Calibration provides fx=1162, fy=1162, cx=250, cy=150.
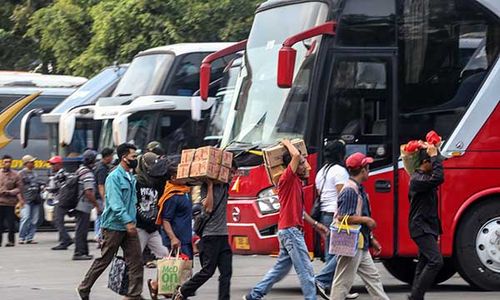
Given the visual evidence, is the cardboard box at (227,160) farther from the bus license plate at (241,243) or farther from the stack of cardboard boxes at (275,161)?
the bus license plate at (241,243)

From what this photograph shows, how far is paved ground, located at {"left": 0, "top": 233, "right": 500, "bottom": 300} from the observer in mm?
14289

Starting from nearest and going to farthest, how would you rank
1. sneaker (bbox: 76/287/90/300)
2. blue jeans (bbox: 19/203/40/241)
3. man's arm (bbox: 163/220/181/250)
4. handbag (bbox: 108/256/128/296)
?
1. sneaker (bbox: 76/287/90/300)
2. handbag (bbox: 108/256/128/296)
3. man's arm (bbox: 163/220/181/250)
4. blue jeans (bbox: 19/203/40/241)

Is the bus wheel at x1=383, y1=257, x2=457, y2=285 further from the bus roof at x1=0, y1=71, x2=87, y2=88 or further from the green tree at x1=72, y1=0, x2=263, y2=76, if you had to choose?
the bus roof at x1=0, y1=71, x2=87, y2=88

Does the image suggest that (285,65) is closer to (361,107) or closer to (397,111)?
(361,107)

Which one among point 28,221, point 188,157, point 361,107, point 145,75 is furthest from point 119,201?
point 145,75

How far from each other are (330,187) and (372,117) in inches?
46.0

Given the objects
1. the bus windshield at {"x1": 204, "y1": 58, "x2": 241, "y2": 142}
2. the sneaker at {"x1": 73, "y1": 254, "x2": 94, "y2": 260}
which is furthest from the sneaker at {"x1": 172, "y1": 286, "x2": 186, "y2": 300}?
the bus windshield at {"x1": 204, "y1": 58, "x2": 241, "y2": 142}

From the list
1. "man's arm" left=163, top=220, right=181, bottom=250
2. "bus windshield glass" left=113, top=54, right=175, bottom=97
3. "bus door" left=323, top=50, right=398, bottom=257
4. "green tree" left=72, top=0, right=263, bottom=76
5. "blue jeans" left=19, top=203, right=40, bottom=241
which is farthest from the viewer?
"green tree" left=72, top=0, right=263, bottom=76

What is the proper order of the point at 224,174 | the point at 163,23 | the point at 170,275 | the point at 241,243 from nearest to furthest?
1. the point at 224,174
2. the point at 170,275
3. the point at 241,243
4. the point at 163,23

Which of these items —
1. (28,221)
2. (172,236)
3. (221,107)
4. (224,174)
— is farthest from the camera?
(28,221)

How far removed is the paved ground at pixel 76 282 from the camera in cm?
1429

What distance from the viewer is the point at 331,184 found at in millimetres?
13336

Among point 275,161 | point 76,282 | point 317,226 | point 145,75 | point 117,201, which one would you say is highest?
point 145,75

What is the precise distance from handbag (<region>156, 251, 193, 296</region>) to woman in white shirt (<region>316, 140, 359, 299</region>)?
154 centimetres
